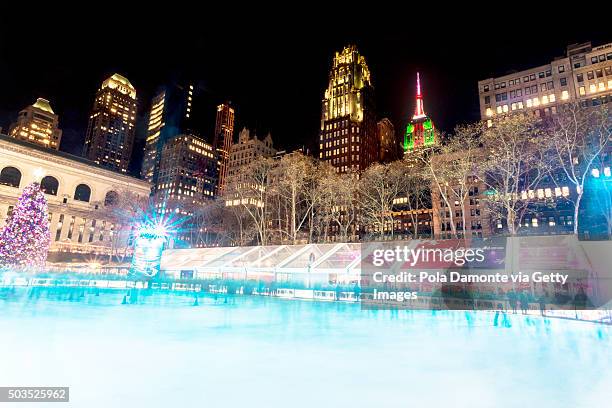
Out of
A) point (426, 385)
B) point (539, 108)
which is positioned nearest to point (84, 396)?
point (426, 385)

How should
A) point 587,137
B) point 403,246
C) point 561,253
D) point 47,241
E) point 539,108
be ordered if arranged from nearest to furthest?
point 561,253
point 403,246
point 587,137
point 47,241
point 539,108

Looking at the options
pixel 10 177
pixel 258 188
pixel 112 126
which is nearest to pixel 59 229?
pixel 10 177

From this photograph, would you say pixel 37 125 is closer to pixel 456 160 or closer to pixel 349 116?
pixel 349 116

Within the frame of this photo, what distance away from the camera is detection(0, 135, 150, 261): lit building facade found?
56281 millimetres

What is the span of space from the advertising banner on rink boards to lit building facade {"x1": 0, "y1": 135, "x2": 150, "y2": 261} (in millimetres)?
52516

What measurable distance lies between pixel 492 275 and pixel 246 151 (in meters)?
115

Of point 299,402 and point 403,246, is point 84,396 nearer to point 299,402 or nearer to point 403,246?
point 299,402

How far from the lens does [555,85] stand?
76.0 metres

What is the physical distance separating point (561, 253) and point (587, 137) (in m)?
16.2

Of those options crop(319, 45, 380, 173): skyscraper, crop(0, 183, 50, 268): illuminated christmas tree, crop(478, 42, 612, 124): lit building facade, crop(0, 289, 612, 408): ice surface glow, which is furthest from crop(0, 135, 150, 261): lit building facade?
crop(478, 42, 612, 124): lit building facade

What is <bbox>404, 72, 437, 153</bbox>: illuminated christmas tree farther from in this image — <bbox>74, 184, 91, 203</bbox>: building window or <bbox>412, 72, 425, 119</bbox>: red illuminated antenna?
<bbox>74, 184, 91, 203</bbox>: building window

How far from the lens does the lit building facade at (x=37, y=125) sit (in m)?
146

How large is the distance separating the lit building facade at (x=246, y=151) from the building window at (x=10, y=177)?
72.8 m

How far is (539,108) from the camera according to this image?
254 ft
